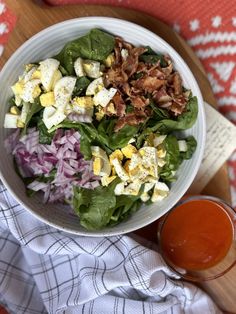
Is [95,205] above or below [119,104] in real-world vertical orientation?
below

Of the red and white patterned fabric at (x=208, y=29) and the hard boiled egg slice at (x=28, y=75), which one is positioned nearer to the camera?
the hard boiled egg slice at (x=28, y=75)

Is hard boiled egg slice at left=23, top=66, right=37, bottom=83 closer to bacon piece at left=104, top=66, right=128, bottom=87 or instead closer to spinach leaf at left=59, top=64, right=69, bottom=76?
spinach leaf at left=59, top=64, right=69, bottom=76

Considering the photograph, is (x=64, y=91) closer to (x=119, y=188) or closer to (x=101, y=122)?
(x=101, y=122)

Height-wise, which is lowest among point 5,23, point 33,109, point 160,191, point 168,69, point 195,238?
point 195,238

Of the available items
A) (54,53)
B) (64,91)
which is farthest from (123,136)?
(54,53)

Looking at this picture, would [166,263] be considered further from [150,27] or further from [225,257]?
[150,27]

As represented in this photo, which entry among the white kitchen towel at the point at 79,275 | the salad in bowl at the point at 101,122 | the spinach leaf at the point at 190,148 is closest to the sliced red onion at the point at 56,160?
the salad in bowl at the point at 101,122

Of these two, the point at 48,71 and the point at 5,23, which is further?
the point at 5,23

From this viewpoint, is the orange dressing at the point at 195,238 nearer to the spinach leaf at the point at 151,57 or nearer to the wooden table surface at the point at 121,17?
the wooden table surface at the point at 121,17
